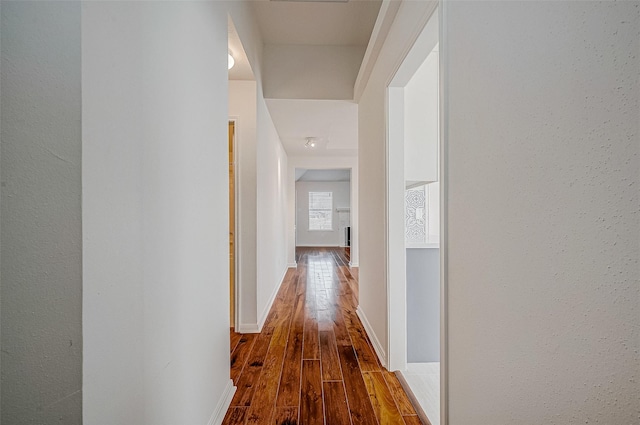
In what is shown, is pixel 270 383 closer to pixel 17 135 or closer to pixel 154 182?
pixel 154 182

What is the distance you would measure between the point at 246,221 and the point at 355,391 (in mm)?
1665

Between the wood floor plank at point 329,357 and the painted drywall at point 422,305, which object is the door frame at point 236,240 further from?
the painted drywall at point 422,305

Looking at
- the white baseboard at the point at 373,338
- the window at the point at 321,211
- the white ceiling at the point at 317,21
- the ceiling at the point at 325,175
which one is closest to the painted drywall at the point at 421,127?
the white ceiling at the point at 317,21

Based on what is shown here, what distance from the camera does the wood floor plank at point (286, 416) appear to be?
1.53 metres

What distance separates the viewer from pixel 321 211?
414 inches

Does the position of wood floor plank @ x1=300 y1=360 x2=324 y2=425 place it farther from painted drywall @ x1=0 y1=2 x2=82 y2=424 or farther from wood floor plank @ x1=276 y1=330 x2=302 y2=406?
painted drywall @ x1=0 y1=2 x2=82 y2=424

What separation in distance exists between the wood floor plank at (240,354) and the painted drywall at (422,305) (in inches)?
52.5

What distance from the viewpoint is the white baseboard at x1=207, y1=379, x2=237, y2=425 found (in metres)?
1.45

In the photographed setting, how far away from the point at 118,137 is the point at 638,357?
45.0 inches

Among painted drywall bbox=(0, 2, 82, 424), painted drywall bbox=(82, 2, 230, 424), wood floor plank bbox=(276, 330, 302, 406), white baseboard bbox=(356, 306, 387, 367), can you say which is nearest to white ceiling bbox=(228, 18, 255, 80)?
painted drywall bbox=(82, 2, 230, 424)

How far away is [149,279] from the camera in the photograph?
0.86 metres

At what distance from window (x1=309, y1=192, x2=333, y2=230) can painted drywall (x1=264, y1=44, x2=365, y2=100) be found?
7324 millimetres

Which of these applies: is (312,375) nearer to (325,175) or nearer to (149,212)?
(149,212)

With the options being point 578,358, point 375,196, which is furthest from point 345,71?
A: point 578,358
